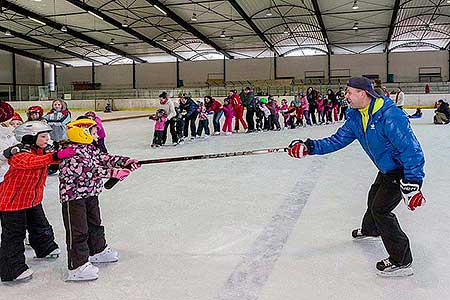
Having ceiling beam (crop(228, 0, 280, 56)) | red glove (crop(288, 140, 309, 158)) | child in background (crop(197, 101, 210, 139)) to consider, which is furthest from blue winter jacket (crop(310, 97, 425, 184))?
ceiling beam (crop(228, 0, 280, 56))

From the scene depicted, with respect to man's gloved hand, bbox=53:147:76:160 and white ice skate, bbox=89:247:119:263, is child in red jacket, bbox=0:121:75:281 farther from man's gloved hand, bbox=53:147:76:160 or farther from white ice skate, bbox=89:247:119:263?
white ice skate, bbox=89:247:119:263

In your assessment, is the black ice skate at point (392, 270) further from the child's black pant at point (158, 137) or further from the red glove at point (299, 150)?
the child's black pant at point (158, 137)

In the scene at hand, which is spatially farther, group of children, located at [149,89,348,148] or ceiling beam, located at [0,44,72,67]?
ceiling beam, located at [0,44,72,67]

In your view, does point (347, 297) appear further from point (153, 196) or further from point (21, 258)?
point (153, 196)

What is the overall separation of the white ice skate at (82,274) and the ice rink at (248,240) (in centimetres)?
5

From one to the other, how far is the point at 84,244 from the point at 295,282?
1.36 m

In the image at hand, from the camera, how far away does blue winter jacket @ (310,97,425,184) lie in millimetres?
2789

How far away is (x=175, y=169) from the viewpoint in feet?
24.0

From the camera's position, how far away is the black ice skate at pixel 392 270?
2.96 meters

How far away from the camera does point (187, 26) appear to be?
100 feet

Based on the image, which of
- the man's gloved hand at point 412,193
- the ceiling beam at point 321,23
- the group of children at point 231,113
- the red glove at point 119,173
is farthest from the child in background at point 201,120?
the ceiling beam at point 321,23

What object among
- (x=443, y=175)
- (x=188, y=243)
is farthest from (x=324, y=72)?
(x=188, y=243)

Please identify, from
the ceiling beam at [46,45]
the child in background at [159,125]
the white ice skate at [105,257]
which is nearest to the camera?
the white ice skate at [105,257]

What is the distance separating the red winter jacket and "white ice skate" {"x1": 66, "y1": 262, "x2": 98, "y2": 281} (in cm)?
52
